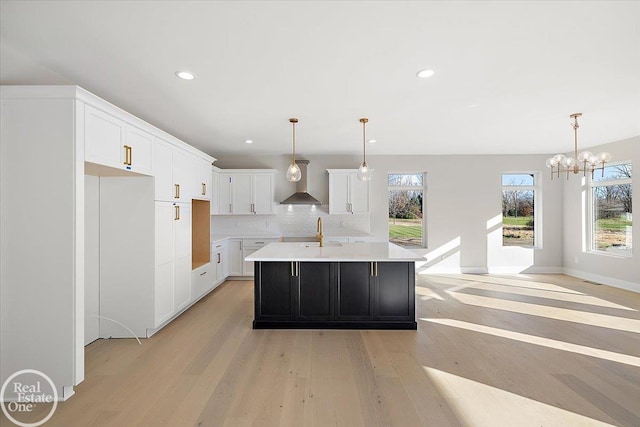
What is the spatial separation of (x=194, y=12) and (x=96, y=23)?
69 centimetres

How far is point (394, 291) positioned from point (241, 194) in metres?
3.89

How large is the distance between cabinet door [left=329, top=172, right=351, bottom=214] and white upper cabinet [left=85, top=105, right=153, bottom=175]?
12.0 ft

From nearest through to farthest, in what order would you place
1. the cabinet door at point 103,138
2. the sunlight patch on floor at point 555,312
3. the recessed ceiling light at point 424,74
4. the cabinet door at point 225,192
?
the cabinet door at point 103,138 < the recessed ceiling light at point 424,74 < the sunlight patch on floor at point 555,312 < the cabinet door at point 225,192

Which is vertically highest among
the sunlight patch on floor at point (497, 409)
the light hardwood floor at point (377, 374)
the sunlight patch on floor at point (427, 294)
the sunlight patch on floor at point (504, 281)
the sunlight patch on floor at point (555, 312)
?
the sunlight patch on floor at point (504, 281)

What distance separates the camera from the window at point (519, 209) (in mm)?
6727

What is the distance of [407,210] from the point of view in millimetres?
6832

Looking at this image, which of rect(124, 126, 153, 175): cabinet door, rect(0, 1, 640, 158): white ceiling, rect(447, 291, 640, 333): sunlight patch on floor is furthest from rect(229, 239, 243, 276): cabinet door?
rect(447, 291, 640, 333): sunlight patch on floor

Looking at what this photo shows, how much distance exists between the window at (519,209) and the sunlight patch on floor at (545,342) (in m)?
3.83

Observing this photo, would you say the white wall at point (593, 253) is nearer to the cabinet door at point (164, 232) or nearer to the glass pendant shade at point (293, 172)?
the glass pendant shade at point (293, 172)

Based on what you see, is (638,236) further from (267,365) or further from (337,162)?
(267,365)

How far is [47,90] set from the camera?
2.19m

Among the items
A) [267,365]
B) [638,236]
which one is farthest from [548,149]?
[267,365]

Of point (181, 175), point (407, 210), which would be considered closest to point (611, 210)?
point (407, 210)

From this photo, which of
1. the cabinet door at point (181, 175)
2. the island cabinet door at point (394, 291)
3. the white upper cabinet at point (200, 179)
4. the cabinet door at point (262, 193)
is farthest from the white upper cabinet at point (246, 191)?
the island cabinet door at point (394, 291)
